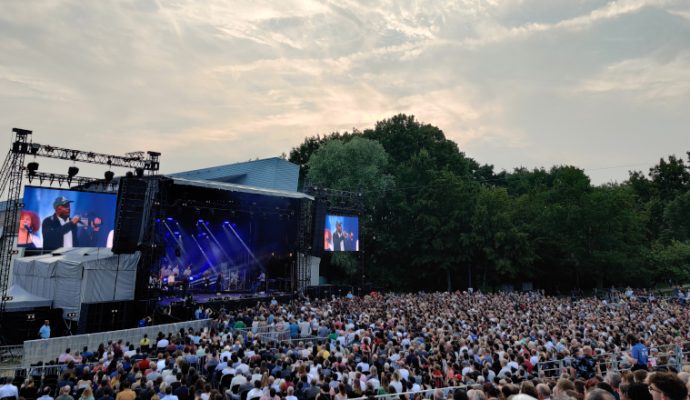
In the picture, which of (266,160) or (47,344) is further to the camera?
(266,160)

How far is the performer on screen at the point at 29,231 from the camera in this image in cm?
1848

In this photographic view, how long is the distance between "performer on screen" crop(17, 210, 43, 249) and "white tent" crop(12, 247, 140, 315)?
88.5 inches

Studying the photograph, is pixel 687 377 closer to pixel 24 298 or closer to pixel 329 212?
pixel 24 298

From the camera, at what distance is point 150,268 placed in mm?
21188

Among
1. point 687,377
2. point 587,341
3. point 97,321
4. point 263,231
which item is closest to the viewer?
point 687,377

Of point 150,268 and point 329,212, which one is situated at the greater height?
point 329,212

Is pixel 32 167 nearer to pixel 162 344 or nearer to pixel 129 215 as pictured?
pixel 129 215

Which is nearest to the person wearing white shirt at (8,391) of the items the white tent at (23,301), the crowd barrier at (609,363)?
the crowd barrier at (609,363)

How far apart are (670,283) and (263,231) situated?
37.5 m

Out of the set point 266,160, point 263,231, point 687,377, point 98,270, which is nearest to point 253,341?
point 687,377

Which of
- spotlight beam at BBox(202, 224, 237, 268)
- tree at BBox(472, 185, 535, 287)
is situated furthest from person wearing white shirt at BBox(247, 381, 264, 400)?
tree at BBox(472, 185, 535, 287)

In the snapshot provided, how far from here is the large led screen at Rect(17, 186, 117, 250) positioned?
61.2 ft

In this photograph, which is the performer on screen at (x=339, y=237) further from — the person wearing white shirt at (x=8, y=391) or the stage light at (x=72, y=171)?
the person wearing white shirt at (x=8, y=391)

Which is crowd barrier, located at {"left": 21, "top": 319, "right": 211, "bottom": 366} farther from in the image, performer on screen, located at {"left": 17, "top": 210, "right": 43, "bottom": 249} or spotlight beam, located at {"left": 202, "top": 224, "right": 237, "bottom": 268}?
spotlight beam, located at {"left": 202, "top": 224, "right": 237, "bottom": 268}
